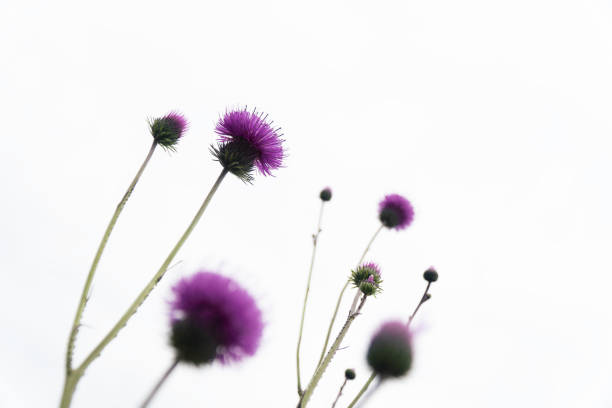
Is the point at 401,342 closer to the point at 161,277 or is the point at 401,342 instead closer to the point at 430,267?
the point at 161,277

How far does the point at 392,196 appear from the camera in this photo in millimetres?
4191

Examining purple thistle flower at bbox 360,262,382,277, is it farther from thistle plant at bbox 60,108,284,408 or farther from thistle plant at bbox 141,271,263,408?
thistle plant at bbox 141,271,263,408

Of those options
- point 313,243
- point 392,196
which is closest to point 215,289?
point 313,243

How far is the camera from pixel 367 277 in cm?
297

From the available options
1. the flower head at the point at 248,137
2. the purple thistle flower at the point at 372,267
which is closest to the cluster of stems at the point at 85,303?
the flower head at the point at 248,137

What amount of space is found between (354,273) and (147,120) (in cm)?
198

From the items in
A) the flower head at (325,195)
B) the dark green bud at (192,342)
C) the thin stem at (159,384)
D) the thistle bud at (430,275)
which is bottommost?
the thin stem at (159,384)

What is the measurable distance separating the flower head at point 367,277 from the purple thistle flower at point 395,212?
0.80 meters

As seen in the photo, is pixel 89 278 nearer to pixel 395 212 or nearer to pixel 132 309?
pixel 132 309

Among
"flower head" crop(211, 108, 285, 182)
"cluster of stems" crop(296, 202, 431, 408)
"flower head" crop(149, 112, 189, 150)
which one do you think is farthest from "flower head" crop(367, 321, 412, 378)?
"flower head" crop(149, 112, 189, 150)

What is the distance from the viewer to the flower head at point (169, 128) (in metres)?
2.57

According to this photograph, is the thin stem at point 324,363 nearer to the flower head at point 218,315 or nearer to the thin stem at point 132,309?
the flower head at point 218,315

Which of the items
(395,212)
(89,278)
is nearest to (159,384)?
(89,278)

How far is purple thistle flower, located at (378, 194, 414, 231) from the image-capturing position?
13.1 ft
